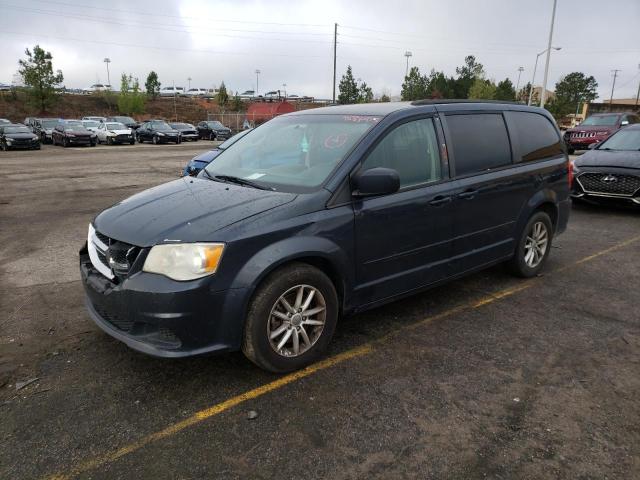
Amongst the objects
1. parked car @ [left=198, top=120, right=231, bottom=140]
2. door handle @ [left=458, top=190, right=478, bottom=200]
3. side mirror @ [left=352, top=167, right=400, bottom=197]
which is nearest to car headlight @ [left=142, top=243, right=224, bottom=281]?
side mirror @ [left=352, top=167, right=400, bottom=197]

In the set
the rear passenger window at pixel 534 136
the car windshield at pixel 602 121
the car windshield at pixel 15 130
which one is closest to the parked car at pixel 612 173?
the rear passenger window at pixel 534 136

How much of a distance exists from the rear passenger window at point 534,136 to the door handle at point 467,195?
91cm

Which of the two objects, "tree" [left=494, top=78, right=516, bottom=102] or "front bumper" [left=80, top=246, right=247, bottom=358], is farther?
"tree" [left=494, top=78, right=516, bottom=102]

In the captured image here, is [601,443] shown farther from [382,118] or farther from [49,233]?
[49,233]

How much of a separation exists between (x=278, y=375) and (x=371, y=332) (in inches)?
38.5

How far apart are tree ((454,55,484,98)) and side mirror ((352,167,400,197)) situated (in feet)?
188

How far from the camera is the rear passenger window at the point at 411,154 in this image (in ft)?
12.1

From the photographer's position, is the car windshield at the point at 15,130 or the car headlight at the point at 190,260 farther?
the car windshield at the point at 15,130

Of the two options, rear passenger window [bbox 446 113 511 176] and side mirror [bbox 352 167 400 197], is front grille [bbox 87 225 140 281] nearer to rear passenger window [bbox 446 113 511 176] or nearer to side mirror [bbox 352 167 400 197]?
side mirror [bbox 352 167 400 197]

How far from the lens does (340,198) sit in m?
3.41

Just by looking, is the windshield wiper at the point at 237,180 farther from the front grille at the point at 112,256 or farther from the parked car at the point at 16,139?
the parked car at the point at 16,139

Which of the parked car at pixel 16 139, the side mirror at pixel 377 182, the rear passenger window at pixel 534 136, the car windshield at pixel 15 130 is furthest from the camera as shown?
the car windshield at pixel 15 130

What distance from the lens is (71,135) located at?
29.4 m

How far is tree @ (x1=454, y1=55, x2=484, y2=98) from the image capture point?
59094 millimetres
